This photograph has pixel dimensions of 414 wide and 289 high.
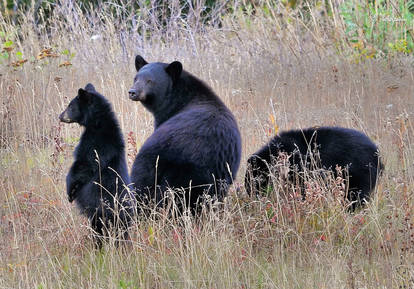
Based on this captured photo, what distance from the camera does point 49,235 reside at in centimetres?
471

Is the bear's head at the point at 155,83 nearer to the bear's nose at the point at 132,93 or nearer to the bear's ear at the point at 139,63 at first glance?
the bear's nose at the point at 132,93

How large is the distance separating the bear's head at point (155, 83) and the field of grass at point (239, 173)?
762 millimetres

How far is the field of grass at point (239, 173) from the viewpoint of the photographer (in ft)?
12.9

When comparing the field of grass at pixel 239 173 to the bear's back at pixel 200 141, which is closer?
the field of grass at pixel 239 173

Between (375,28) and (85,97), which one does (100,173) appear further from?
(375,28)

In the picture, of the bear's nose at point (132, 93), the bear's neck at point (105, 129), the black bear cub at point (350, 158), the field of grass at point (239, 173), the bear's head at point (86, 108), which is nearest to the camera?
the field of grass at point (239, 173)

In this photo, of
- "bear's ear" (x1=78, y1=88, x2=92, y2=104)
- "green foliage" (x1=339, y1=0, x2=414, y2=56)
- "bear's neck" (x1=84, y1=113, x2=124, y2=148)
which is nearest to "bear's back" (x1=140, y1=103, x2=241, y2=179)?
"bear's neck" (x1=84, y1=113, x2=124, y2=148)

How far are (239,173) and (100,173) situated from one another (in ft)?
7.33

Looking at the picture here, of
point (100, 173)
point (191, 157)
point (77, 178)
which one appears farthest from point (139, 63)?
point (100, 173)

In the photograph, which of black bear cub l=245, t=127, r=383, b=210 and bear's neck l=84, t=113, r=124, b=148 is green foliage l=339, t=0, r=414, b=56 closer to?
black bear cub l=245, t=127, r=383, b=210

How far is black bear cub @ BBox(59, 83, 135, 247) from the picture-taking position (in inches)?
181

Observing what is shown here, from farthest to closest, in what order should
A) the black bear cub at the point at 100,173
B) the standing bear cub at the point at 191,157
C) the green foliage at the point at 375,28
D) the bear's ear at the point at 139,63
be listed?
the green foliage at the point at 375,28 < the bear's ear at the point at 139,63 < the standing bear cub at the point at 191,157 < the black bear cub at the point at 100,173

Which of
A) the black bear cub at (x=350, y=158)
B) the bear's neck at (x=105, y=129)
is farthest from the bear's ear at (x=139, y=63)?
the bear's neck at (x=105, y=129)

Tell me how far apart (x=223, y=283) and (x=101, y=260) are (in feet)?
3.27
